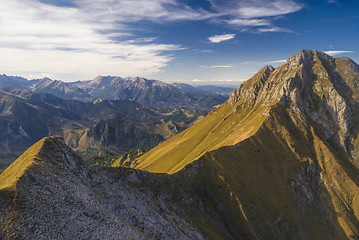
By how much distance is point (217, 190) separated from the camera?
95500 mm

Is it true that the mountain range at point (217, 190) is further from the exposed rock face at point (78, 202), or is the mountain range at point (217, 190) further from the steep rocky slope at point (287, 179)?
the steep rocky slope at point (287, 179)

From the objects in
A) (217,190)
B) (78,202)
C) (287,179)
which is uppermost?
(78,202)

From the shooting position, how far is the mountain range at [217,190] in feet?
116

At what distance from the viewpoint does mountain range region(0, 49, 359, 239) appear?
35.2m

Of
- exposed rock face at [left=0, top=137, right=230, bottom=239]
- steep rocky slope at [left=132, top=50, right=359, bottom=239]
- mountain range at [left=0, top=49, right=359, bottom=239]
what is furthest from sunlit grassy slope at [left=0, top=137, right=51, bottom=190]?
steep rocky slope at [left=132, top=50, right=359, bottom=239]

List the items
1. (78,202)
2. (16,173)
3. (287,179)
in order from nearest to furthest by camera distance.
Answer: (78,202) → (16,173) → (287,179)

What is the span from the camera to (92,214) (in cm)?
3912

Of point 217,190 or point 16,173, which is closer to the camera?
point 16,173

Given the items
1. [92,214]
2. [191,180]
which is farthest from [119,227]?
[191,180]

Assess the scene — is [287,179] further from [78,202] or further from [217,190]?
[78,202]

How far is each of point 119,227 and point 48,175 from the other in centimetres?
2020

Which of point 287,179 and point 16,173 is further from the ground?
point 16,173

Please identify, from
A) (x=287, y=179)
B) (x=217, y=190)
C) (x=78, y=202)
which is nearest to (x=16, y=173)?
(x=78, y=202)

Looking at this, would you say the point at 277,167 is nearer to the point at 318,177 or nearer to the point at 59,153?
the point at 318,177
